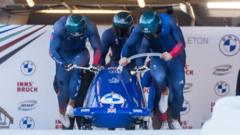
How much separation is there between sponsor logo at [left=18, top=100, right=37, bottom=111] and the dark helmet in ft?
3.92

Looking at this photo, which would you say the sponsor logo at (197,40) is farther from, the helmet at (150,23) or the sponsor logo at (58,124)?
the sponsor logo at (58,124)

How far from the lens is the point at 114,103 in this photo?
3977 mm

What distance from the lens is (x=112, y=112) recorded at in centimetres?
384

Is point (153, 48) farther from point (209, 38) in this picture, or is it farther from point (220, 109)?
point (220, 109)

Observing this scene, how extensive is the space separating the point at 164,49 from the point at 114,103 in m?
1.31

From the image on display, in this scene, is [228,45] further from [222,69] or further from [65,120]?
[65,120]

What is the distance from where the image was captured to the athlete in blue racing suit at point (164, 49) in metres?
4.85

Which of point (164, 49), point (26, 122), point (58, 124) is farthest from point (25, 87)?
point (164, 49)

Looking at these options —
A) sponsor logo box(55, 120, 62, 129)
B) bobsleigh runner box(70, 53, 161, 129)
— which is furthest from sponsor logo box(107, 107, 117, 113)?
sponsor logo box(55, 120, 62, 129)

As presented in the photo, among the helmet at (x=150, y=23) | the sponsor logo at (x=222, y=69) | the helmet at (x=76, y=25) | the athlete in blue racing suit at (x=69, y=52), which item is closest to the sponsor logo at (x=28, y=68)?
the athlete in blue racing suit at (x=69, y=52)

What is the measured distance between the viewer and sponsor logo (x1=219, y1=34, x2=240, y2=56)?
5.30m

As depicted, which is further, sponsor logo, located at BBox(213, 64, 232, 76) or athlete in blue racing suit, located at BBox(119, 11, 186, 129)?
sponsor logo, located at BBox(213, 64, 232, 76)

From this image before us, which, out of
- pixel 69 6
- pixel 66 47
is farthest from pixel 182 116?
pixel 69 6

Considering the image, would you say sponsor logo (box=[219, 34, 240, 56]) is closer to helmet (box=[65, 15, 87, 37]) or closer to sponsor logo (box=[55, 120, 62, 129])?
helmet (box=[65, 15, 87, 37])
